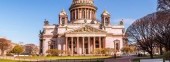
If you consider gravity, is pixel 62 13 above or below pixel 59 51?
above

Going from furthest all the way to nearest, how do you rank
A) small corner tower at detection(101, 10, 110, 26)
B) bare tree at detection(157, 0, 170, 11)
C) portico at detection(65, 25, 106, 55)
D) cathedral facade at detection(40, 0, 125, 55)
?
small corner tower at detection(101, 10, 110, 26), cathedral facade at detection(40, 0, 125, 55), portico at detection(65, 25, 106, 55), bare tree at detection(157, 0, 170, 11)

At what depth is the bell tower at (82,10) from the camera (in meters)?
143

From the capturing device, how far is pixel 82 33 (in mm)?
127062

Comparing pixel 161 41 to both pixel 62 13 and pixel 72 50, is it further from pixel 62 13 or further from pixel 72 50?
pixel 62 13

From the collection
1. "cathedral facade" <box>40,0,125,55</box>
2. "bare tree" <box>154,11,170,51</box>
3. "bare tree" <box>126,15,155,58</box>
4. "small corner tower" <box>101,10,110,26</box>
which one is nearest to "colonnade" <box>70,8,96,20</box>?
"cathedral facade" <box>40,0,125,55</box>

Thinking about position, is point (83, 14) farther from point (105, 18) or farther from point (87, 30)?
point (87, 30)

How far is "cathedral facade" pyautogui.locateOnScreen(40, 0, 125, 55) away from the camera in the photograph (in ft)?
419

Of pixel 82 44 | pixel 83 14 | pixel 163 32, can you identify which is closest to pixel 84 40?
pixel 82 44

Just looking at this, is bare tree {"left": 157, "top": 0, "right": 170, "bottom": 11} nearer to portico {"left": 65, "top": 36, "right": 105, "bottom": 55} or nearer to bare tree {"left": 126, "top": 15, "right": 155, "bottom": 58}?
bare tree {"left": 126, "top": 15, "right": 155, "bottom": 58}

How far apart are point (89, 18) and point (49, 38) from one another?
21.0 metres

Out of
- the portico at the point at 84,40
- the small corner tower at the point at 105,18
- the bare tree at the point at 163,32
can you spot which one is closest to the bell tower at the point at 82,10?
the small corner tower at the point at 105,18

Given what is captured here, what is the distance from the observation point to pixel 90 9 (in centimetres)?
14500

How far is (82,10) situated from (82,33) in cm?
1885

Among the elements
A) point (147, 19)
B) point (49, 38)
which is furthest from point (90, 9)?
point (147, 19)
